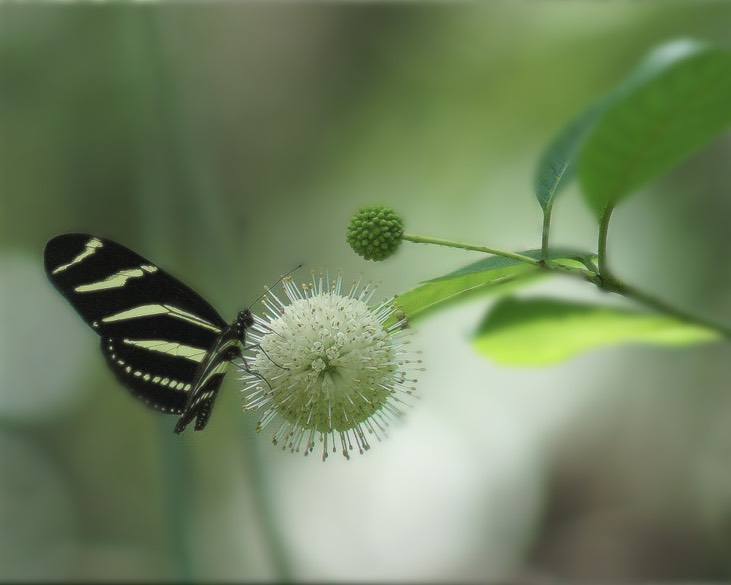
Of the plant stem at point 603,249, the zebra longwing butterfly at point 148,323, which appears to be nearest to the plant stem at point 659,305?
the plant stem at point 603,249

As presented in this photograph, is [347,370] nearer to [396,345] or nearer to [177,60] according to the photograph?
[396,345]

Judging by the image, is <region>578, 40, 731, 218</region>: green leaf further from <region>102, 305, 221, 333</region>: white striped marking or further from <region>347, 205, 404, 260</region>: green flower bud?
<region>102, 305, 221, 333</region>: white striped marking

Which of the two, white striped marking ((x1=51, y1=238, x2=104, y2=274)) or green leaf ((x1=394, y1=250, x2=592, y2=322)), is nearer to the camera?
green leaf ((x1=394, y1=250, x2=592, y2=322))

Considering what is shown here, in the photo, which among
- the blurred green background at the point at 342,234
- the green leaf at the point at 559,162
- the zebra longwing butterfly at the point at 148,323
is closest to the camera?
the green leaf at the point at 559,162

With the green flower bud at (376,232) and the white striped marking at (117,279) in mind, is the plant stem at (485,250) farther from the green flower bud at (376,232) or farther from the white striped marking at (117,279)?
the white striped marking at (117,279)

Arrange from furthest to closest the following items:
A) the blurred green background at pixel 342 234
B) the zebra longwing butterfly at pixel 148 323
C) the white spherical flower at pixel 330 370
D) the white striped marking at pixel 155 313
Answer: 1. the blurred green background at pixel 342 234
2. the white striped marking at pixel 155 313
3. the zebra longwing butterfly at pixel 148 323
4. the white spherical flower at pixel 330 370

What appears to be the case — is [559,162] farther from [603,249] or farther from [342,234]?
[342,234]

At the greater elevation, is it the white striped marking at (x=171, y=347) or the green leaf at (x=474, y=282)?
the green leaf at (x=474, y=282)

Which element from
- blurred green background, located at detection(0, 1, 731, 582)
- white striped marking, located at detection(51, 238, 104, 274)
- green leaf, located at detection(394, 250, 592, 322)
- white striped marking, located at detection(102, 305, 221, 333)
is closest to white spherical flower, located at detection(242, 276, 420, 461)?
green leaf, located at detection(394, 250, 592, 322)
